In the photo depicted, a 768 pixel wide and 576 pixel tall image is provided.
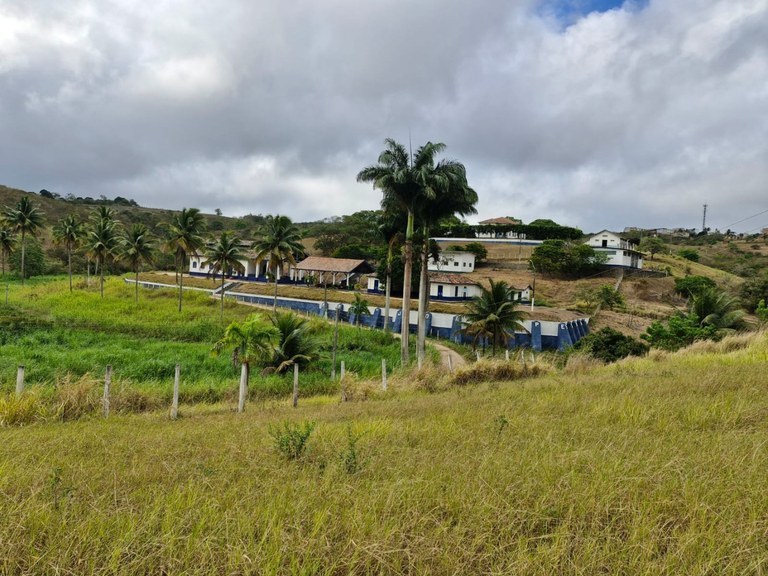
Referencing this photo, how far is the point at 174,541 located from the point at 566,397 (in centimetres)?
709

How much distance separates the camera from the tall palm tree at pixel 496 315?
84.4 feet

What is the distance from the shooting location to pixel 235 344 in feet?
46.8

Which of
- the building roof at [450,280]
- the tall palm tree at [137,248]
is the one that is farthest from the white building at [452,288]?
the tall palm tree at [137,248]

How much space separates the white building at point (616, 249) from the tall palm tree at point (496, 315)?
41603 millimetres

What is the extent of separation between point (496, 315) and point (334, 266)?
36.0 metres

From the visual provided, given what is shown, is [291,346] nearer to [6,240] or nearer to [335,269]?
[335,269]

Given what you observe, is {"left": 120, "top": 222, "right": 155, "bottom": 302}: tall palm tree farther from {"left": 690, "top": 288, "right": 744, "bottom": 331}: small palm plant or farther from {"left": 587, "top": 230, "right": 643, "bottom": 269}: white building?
{"left": 587, "top": 230, "right": 643, "bottom": 269}: white building

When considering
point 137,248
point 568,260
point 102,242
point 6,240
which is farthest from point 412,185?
point 6,240

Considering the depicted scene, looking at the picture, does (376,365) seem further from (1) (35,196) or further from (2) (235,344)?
(1) (35,196)

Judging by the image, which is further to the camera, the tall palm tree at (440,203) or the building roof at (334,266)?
the building roof at (334,266)

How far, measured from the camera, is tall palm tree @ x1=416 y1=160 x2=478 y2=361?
2258cm

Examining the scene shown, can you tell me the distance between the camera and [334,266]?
192 feet

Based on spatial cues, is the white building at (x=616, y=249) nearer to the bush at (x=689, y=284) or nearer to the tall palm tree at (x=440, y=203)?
the bush at (x=689, y=284)

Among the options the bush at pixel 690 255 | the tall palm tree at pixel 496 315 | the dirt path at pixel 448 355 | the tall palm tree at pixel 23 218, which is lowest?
the dirt path at pixel 448 355
